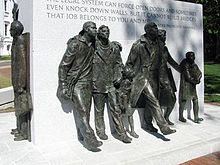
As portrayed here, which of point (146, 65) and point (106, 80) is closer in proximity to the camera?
point (106, 80)

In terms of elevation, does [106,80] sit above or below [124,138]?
above

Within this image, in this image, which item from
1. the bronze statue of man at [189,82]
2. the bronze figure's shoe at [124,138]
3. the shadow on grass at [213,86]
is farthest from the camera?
the shadow on grass at [213,86]

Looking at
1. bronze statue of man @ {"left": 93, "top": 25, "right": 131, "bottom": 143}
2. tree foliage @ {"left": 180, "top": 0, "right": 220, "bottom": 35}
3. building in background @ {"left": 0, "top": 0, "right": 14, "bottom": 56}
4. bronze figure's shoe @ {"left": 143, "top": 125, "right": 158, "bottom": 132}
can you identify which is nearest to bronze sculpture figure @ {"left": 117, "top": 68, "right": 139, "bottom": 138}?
bronze statue of man @ {"left": 93, "top": 25, "right": 131, "bottom": 143}

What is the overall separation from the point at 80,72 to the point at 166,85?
2009 mm

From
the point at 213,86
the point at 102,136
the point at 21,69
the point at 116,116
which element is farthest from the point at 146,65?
the point at 213,86

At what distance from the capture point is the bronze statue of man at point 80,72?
555 centimetres

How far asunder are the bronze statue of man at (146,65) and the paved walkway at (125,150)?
2.23 ft

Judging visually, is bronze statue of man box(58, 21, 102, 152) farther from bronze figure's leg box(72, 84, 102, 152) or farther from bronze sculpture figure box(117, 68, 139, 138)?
bronze sculpture figure box(117, 68, 139, 138)

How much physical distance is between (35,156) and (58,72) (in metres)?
1.50

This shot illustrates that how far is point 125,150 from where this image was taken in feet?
18.1

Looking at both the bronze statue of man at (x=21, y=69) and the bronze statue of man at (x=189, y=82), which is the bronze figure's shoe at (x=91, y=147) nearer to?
the bronze statue of man at (x=21, y=69)

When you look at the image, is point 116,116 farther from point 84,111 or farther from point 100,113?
point 84,111

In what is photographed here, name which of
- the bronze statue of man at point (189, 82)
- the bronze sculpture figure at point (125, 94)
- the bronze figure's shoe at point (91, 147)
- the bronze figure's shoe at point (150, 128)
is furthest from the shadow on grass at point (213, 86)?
the bronze figure's shoe at point (91, 147)

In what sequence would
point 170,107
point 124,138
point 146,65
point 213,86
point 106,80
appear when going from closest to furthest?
point 124,138 < point 106,80 < point 146,65 < point 170,107 < point 213,86
